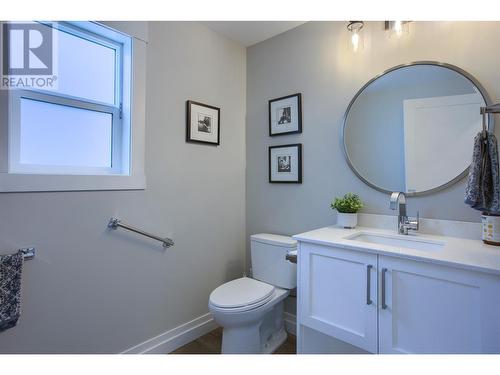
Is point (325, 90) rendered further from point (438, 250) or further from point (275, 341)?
point (275, 341)

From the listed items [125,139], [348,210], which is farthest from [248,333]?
[125,139]

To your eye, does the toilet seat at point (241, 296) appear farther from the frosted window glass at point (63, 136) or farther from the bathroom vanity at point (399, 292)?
the frosted window glass at point (63, 136)

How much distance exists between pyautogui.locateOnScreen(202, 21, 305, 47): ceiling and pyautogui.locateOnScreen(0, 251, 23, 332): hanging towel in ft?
6.39

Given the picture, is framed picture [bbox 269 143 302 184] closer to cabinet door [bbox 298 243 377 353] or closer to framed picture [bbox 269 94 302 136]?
framed picture [bbox 269 94 302 136]

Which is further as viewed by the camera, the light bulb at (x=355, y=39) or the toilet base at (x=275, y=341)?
the toilet base at (x=275, y=341)

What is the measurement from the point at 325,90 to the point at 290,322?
1.77m

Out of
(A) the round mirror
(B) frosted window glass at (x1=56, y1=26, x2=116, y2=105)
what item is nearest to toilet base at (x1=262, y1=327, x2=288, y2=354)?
(A) the round mirror

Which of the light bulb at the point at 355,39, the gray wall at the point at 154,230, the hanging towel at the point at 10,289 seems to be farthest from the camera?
the light bulb at the point at 355,39

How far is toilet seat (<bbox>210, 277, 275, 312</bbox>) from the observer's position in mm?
1474

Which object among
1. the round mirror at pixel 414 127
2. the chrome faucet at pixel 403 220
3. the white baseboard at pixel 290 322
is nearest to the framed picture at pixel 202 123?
the round mirror at pixel 414 127

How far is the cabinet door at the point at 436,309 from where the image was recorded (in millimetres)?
926

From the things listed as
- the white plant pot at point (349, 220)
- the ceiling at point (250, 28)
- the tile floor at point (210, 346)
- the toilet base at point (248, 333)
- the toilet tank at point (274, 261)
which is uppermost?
the ceiling at point (250, 28)

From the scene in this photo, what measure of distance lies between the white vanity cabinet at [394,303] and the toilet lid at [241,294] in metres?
0.27

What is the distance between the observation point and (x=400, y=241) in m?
1.40
